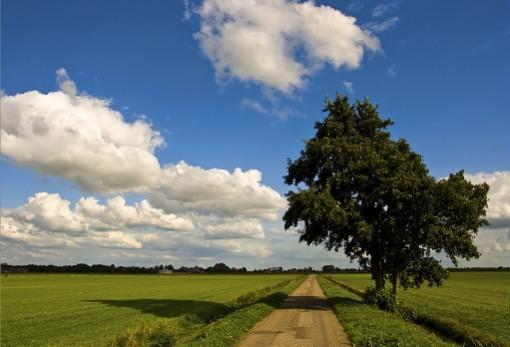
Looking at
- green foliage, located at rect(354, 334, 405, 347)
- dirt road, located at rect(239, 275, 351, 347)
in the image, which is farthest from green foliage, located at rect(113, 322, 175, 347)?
green foliage, located at rect(354, 334, 405, 347)

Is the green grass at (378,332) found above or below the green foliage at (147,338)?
above

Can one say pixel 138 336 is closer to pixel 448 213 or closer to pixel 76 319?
pixel 76 319

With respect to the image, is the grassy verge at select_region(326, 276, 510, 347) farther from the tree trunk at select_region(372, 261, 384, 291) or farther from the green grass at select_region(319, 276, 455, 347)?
the tree trunk at select_region(372, 261, 384, 291)

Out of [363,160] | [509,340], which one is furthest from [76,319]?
[509,340]

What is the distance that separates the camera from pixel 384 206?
40.9 metres

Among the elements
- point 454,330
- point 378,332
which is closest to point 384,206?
point 454,330

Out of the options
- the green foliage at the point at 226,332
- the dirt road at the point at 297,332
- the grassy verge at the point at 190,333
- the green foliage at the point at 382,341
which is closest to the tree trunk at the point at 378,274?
the dirt road at the point at 297,332

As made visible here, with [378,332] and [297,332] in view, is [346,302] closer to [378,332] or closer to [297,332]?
[297,332]

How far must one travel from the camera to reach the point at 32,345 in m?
24.5

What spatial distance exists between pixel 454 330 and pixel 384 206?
546 inches

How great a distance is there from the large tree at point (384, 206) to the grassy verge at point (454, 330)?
11.4 ft

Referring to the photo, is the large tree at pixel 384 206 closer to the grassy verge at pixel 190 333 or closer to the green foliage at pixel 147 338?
the grassy verge at pixel 190 333

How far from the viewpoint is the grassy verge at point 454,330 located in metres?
24.7

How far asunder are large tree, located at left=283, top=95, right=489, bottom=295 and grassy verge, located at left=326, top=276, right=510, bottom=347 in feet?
11.4
